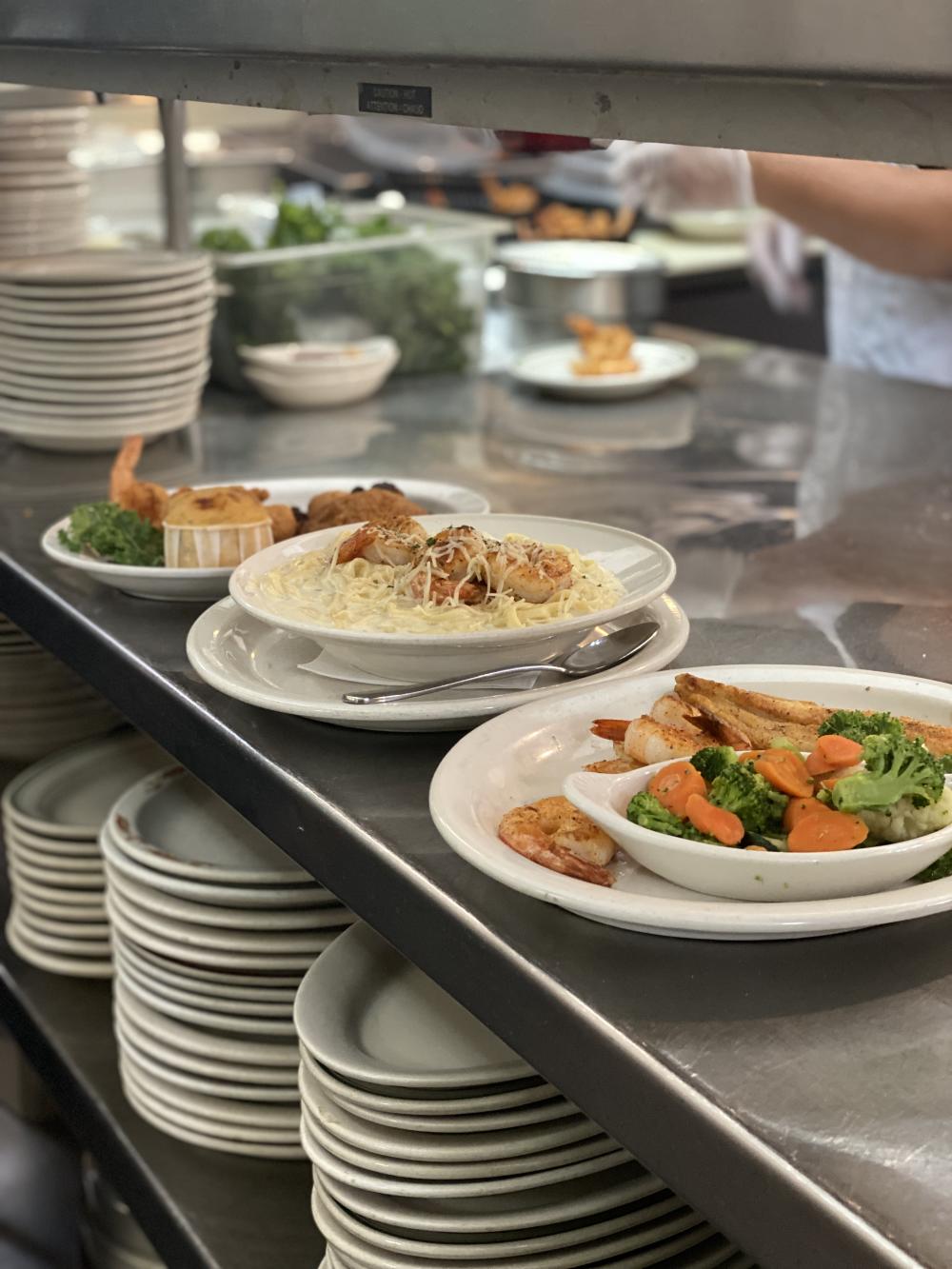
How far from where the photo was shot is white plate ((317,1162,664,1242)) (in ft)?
3.35

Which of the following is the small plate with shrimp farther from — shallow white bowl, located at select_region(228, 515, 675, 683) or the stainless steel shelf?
the stainless steel shelf

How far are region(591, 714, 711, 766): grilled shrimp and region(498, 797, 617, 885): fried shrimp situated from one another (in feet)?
0.21

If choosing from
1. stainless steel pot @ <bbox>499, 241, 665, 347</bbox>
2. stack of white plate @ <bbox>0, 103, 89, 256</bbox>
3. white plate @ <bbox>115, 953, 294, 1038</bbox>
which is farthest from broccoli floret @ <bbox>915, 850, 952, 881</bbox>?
stack of white plate @ <bbox>0, 103, 89, 256</bbox>

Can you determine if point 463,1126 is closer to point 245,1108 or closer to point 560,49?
point 245,1108

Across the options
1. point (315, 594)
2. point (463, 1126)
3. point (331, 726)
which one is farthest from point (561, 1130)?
point (315, 594)

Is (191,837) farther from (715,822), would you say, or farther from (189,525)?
(715,822)

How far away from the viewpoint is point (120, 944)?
153 centimetres

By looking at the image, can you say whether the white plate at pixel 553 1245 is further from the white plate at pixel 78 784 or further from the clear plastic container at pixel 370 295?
the clear plastic container at pixel 370 295

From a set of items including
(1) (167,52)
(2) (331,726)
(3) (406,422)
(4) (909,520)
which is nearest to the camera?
(2) (331,726)

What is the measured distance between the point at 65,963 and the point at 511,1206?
926 mm

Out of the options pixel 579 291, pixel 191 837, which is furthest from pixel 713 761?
pixel 579 291

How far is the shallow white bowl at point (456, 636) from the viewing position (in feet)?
3.53

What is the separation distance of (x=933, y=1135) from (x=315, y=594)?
0.65m

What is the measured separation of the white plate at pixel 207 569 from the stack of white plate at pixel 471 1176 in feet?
1.44
